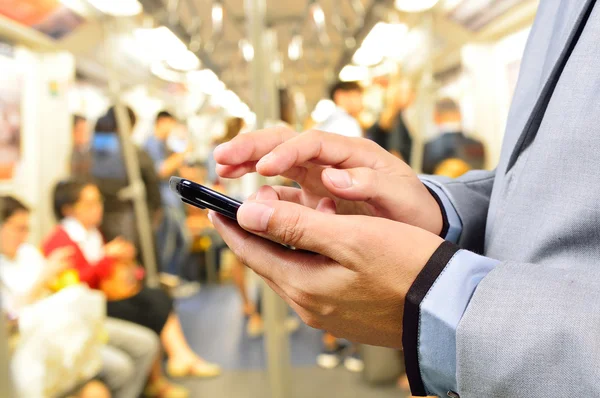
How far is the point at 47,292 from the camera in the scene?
151cm

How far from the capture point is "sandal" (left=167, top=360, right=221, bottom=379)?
6.64 feet

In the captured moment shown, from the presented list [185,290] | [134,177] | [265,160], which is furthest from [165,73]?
[265,160]

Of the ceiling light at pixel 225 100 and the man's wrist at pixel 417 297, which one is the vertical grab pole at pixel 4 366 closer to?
the man's wrist at pixel 417 297

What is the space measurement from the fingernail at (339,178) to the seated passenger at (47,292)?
1.28m

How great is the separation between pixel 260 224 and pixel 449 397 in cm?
22

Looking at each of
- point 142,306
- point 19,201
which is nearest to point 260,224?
point 19,201

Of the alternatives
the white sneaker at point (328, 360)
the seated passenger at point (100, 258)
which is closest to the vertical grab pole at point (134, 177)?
the seated passenger at point (100, 258)

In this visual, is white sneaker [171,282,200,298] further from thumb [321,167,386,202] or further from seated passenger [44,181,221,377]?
thumb [321,167,386,202]

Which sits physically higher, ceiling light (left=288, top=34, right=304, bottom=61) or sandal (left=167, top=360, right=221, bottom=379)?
ceiling light (left=288, top=34, right=304, bottom=61)

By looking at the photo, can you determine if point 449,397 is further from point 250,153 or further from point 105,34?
point 105,34

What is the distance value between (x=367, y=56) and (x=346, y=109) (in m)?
0.40

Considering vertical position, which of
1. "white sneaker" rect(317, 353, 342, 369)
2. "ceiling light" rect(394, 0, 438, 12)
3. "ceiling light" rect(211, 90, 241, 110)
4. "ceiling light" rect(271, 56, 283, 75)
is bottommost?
"white sneaker" rect(317, 353, 342, 369)

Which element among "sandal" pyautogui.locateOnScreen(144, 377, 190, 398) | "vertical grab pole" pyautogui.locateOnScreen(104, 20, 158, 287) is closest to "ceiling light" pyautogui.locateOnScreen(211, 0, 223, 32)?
"vertical grab pole" pyautogui.locateOnScreen(104, 20, 158, 287)

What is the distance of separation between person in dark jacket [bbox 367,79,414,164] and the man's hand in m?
1.65
